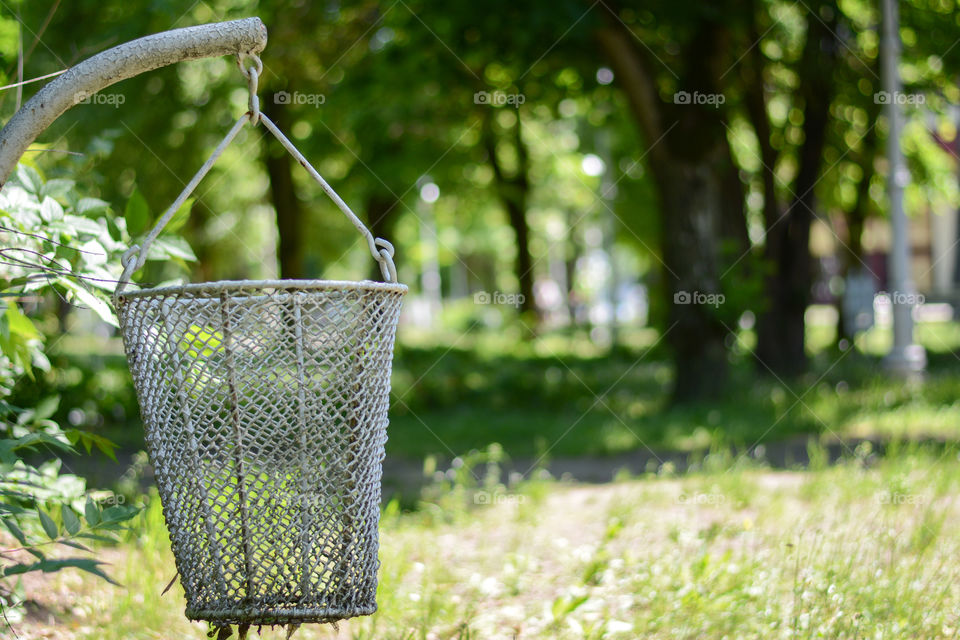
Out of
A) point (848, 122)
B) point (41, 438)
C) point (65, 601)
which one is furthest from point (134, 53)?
point (848, 122)

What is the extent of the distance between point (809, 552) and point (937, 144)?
16.0 metres

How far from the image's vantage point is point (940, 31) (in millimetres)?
10969

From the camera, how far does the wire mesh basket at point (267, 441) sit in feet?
7.06

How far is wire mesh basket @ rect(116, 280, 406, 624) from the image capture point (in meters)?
2.15

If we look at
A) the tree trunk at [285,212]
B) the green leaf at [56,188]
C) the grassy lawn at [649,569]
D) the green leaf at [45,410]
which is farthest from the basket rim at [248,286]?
the tree trunk at [285,212]

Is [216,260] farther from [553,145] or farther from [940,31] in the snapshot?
[940,31]

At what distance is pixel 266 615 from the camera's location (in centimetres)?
217

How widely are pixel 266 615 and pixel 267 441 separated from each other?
0.39 m

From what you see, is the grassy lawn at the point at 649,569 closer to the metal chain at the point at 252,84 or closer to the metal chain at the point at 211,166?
the metal chain at the point at 211,166

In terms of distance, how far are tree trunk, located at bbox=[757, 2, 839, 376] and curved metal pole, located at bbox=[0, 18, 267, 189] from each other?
29.9 ft

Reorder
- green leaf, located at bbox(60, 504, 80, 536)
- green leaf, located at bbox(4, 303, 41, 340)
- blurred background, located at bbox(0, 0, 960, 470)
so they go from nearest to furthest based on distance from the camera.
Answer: green leaf, located at bbox(60, 504, 80, 536)
green leaf, located at bbox(4, 303, 41, 340)
blurred background, located at bbox(0, 0, 960, 470)

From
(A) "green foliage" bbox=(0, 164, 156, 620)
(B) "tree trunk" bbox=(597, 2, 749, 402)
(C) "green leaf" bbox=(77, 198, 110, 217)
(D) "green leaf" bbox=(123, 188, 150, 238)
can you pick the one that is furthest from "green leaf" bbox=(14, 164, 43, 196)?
(B) "tree trunk" bbox=(597, 2, 749, 402)

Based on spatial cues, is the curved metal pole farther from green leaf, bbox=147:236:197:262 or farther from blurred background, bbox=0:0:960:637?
green leaf, bbox=147:236:197:262

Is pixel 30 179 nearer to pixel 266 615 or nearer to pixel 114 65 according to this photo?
pixel 114 65
